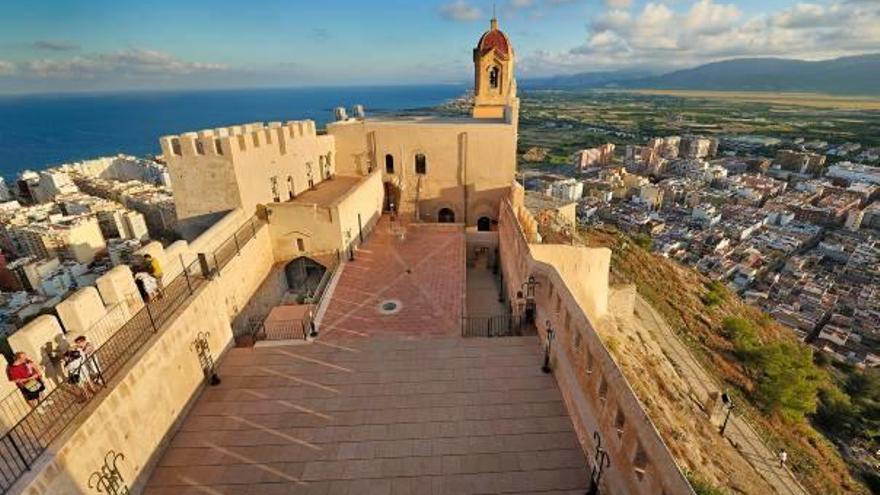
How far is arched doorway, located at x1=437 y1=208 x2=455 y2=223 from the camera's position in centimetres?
2184

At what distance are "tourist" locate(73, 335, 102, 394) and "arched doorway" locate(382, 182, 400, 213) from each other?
1599cm

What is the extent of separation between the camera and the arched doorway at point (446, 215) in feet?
71.7

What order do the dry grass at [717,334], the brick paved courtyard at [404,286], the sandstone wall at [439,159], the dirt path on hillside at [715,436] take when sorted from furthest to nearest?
the dry grass at [717,334], the sandstone wall at [439,159], the dirt path on hillside at [715,436], the brick paved courtyard at [404,286]

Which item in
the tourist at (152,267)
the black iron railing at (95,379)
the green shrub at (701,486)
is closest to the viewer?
the black iron railing at (95,379)

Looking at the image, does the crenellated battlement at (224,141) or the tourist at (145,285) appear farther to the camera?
the crenellated battlement at (224,141)

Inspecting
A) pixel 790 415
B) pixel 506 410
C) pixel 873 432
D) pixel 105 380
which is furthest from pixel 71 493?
pixel 873 432

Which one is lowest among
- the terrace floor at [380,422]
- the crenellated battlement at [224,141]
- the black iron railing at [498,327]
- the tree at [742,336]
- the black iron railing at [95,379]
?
the tree at [742,336]

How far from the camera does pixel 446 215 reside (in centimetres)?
2202

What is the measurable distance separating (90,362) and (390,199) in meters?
16.6

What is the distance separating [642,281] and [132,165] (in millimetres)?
105400

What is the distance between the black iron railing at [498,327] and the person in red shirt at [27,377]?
7820 mm

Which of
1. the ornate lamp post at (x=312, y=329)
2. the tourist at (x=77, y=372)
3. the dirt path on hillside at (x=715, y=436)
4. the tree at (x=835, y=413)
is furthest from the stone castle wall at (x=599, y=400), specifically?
the tree at (x=835, y=413)

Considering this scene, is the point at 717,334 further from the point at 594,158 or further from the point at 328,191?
the point at 594,158

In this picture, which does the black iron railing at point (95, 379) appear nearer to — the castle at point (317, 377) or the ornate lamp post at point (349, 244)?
the castle at point (317, 377)
